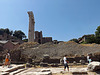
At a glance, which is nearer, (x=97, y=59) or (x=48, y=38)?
(x=97, y=59)

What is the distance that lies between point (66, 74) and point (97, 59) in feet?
33.8

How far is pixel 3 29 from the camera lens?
230 feet

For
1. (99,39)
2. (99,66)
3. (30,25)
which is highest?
(30,25)

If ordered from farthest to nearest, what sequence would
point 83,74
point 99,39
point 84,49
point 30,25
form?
1. point 99,39
2. point 30,25
3. point 84,49
4. point 83,74

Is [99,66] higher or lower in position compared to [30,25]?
lower

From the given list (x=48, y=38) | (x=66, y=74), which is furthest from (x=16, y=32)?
(x=66, y=74)

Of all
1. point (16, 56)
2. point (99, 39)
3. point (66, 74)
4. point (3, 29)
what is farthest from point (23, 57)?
point (3, 29)

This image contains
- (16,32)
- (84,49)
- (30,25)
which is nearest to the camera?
(84,49)

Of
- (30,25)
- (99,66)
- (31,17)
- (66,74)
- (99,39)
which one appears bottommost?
(66,74)

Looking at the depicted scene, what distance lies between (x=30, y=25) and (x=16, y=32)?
42.6 m

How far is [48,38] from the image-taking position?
57219 millimetres

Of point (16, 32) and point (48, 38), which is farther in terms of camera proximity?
point (16, 32)

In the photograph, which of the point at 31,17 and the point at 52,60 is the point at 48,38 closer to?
the point at 31,17

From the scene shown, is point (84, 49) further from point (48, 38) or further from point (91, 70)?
point (48, 38)
